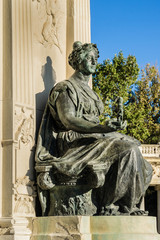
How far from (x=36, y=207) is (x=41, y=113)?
1.59 metres

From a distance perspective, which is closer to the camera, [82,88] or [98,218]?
[98,218]

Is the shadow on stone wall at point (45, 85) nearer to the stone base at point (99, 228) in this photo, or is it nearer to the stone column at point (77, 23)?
the stone column at point (77, 23)

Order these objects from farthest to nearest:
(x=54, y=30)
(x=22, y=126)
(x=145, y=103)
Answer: (x=145, y=103), (x=54, y=30), (x=22, y=126)

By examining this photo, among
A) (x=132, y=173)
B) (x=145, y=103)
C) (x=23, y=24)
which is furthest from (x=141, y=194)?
(x=145, y=103)

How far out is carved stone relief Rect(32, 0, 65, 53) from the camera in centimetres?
1035

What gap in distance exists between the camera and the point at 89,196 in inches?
356

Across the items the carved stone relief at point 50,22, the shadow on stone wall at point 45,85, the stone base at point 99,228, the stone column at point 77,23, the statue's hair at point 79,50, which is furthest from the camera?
the stone column at point 77,23

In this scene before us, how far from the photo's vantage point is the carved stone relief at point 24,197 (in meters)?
9.10

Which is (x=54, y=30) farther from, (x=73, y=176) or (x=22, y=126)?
(x=73, y=176)

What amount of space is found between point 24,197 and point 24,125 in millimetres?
1137

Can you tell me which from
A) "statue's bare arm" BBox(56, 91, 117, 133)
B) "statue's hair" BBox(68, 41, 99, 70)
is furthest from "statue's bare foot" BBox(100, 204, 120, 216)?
"statue's hair" BBox(68, 41, 99, 70)

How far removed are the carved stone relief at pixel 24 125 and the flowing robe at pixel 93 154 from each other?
0.18 m

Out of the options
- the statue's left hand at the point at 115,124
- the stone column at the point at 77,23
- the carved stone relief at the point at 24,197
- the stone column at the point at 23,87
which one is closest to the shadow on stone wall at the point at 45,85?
the stone column at the point at 23,87

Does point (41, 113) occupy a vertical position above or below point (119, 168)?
above
